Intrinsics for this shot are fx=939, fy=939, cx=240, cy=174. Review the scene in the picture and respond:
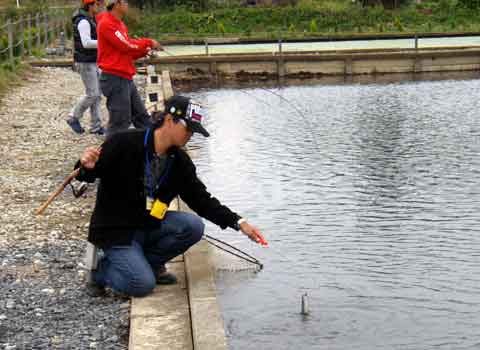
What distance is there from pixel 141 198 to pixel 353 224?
3.86 metres

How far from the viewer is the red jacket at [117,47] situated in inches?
341

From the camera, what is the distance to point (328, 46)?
30750 millimetres

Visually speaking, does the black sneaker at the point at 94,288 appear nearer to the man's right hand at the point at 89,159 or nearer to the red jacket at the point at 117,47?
the man's right hand at the point at 89,159

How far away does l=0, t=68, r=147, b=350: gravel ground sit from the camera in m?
5.12

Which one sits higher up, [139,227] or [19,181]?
[139,227]

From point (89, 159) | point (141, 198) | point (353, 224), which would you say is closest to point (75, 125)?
point (353, 224)

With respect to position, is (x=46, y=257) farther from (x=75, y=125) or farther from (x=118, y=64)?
(x=75, y=125)

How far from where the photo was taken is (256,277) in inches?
286

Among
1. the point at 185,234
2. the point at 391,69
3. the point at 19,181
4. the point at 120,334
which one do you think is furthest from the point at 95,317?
the point at 391,69

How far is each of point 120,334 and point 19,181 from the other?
171 inches

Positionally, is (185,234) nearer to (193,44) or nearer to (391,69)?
Answer: (391,69)

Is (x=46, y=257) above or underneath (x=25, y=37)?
above

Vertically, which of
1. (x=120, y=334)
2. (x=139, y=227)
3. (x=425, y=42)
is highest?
(x=139, y=227)

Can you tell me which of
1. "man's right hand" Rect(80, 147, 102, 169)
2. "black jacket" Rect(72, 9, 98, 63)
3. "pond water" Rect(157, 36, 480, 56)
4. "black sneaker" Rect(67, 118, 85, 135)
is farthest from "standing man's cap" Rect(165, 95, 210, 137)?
"pond water" Rect(157, 36, 480, 56)
